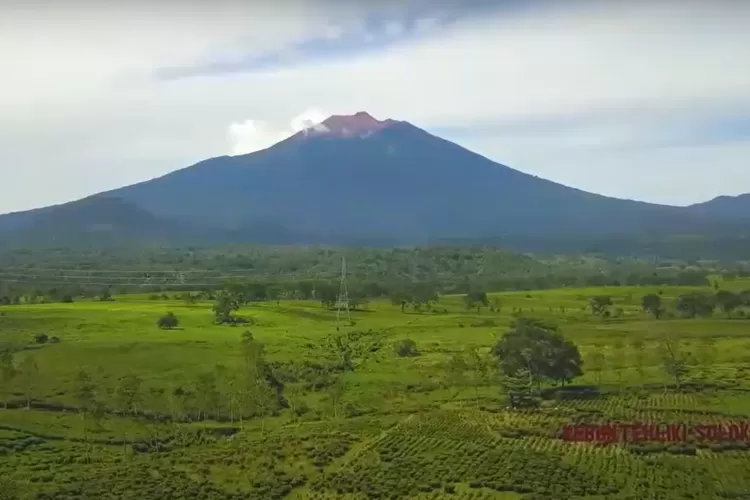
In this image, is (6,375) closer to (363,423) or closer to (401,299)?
(363,423)

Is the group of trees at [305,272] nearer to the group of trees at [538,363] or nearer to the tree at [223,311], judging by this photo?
the tree at [223,311]

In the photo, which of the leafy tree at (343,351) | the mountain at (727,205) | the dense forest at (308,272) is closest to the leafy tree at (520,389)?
the leafy tree at (343,351)

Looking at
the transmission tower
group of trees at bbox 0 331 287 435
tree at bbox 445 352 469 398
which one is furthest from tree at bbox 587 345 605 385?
the transmission tower

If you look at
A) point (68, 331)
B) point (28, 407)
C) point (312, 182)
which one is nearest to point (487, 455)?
point (28, 407)

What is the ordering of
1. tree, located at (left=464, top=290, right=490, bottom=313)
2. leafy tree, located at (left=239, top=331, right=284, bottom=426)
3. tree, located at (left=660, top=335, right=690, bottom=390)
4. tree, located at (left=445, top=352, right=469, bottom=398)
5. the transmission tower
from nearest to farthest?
leafy tree, located at (left=239, top=331, right=284, bottom=426) < tree, located at (left=445, top=352, right=469, bottom=398) < tree, located at (left=660, top=335, right=690, bottom=390) < the transmission tower < tree, located at (left=464, top=290, right=490, bottom=313)

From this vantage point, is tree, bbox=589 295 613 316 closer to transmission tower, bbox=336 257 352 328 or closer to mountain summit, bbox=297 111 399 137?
transmission tower, bbox=336 257 352 328

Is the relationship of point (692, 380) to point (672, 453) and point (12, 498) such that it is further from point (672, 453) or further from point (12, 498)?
point (12, 498)

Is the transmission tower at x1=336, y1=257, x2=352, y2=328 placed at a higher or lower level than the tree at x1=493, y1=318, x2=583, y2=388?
higher
